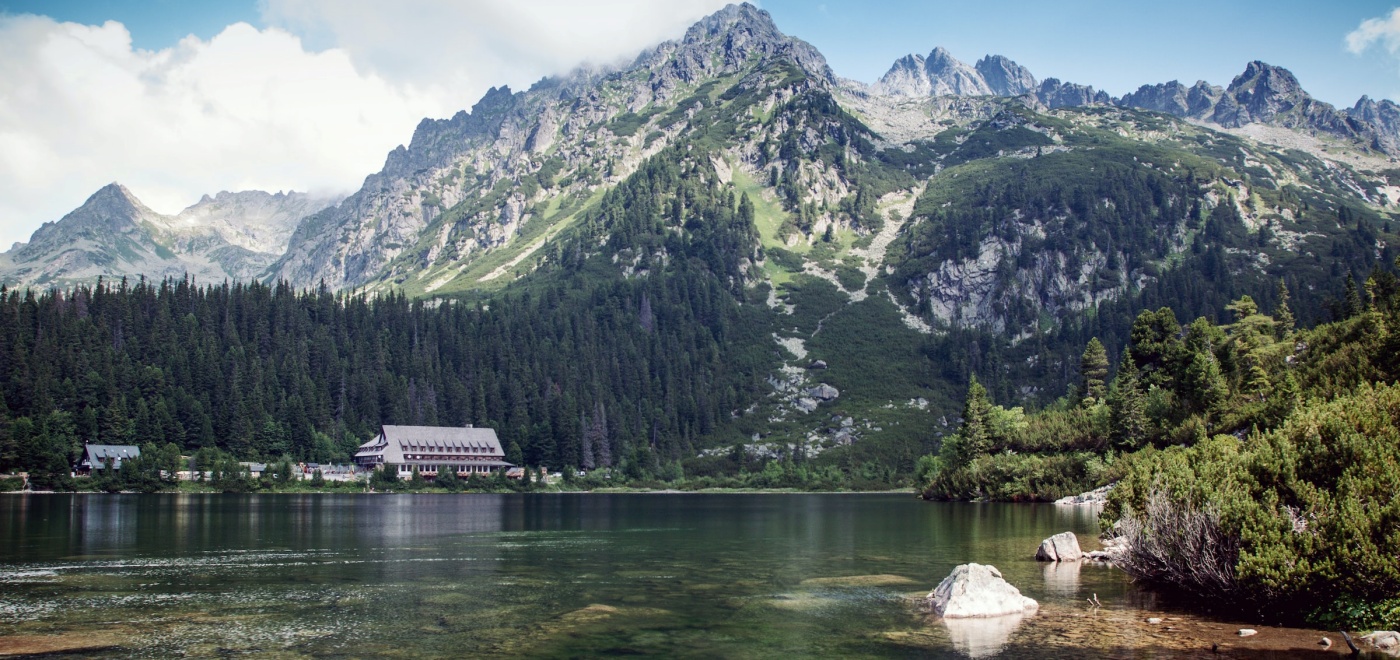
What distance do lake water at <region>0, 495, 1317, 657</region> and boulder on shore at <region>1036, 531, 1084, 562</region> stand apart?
1.44 metres

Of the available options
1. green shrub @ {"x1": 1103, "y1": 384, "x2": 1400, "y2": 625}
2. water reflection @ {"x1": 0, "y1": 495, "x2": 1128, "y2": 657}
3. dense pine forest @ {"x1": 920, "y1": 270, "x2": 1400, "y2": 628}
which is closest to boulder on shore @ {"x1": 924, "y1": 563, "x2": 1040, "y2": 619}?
water reflection @ {"x1": 0, "y1": 495, "x2": 1128, "y2": 657}

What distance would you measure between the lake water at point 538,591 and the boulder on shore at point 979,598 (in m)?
1.19

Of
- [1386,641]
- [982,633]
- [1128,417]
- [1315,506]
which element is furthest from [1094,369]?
[982,633]

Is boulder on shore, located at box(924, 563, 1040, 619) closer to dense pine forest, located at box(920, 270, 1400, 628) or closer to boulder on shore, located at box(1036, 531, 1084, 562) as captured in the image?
dense pine forest, located at box(920, 270, 1400, 628)

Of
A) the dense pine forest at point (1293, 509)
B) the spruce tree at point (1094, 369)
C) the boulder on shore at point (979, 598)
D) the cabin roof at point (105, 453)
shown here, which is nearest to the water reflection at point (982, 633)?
the boulder on shore at point (979, 598)

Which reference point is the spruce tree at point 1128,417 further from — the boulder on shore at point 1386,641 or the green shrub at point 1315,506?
the boulder on shore at point 1386,641

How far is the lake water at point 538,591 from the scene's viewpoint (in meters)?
34.8

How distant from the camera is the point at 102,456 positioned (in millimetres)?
155250

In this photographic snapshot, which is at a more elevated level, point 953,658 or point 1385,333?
point 1385,333

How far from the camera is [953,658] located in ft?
105

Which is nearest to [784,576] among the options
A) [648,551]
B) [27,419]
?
[648,551]

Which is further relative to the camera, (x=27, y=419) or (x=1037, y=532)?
(x=27, y=419)

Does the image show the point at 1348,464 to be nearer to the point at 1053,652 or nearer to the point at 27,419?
the point at 1053,652

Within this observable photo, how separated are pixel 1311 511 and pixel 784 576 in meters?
27.7
